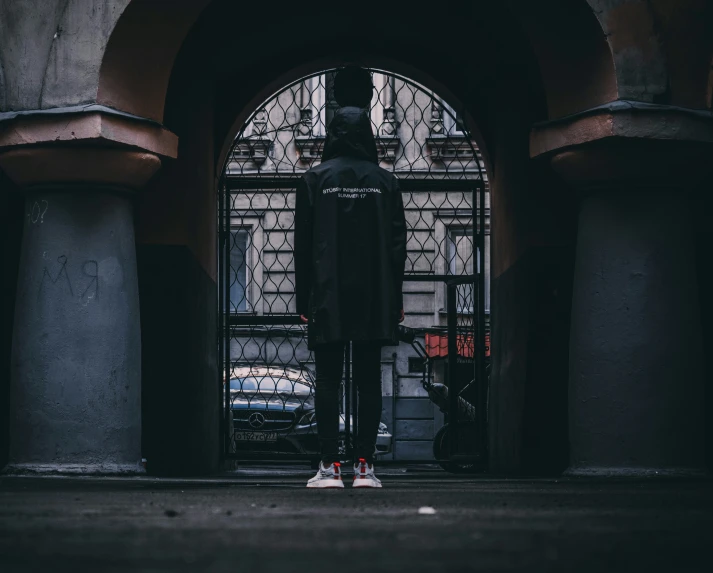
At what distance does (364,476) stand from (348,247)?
1.11 metres

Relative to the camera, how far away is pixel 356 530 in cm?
390

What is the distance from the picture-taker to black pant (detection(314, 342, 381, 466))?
6734mm

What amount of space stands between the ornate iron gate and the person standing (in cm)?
255

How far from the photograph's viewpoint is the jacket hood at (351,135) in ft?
22.5

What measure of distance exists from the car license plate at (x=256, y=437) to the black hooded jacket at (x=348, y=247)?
9.19 m

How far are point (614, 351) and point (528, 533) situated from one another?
Answer: 3.71 meters

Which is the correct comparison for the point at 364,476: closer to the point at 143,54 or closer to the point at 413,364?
the point at 143,54

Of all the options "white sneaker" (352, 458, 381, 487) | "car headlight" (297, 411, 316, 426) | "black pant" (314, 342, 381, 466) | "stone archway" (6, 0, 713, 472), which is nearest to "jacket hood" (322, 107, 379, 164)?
"black pant" (314, 342, 381, 466)

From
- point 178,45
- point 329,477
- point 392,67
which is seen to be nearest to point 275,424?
point 392,67

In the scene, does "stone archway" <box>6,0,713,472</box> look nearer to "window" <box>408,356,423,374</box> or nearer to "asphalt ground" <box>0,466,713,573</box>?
"asphalt ground" <box>0,466,713,573</box>

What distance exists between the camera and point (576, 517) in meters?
4.29

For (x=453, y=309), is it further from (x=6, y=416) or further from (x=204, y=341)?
(x=6, y=416)

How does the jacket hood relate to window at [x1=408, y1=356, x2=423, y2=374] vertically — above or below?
above

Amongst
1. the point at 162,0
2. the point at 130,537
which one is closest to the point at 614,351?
the point at 162,0
